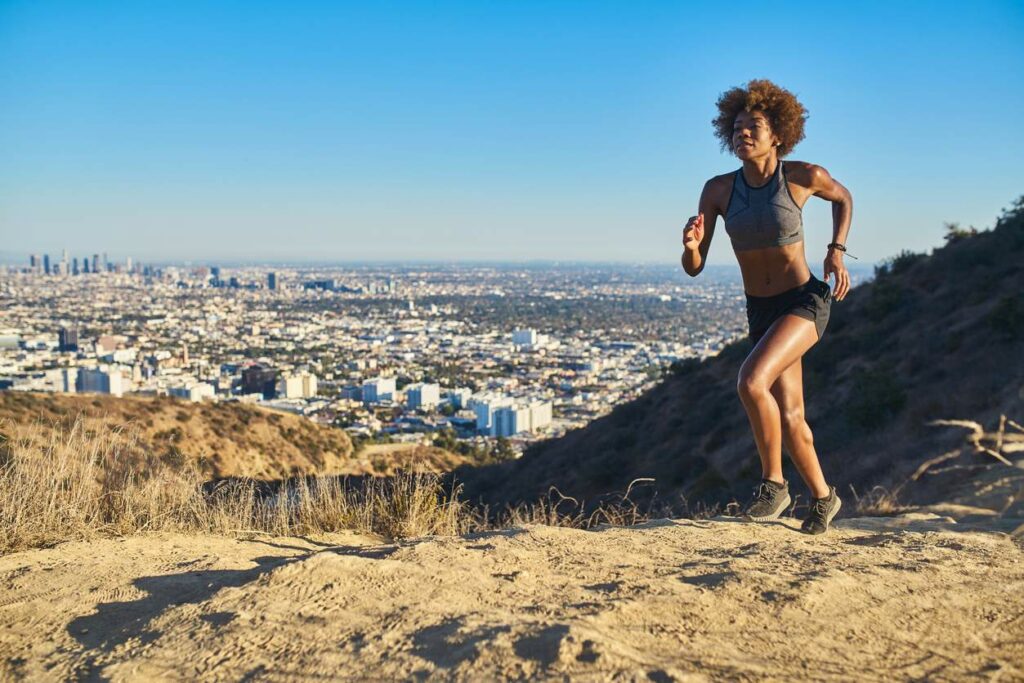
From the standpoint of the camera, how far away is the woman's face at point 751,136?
12.4 ft

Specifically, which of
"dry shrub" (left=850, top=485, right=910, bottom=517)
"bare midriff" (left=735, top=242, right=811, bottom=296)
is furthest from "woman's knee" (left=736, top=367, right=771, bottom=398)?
"dry shrub" (left=850, top=485, right=910, bottom=517)

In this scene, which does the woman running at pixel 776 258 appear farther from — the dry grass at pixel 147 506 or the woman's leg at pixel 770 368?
the dry grass at pixel 147 506

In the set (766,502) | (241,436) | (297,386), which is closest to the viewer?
(766,502)

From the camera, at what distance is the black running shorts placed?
12.2 ft

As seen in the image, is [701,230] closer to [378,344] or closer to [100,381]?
[100,381]

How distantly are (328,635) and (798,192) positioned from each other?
111 inches

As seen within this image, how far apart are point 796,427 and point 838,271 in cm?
75

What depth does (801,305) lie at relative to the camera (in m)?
3.72

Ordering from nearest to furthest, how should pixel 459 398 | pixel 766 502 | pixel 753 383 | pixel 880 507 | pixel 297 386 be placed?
pixel 753 383, pixel 766 502, pixel 880 507, pixel 459 398, pixel 297 386

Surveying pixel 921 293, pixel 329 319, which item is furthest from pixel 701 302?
pixel 921 293

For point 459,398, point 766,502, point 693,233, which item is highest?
point 693,233

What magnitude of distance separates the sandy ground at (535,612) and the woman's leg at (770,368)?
20.6 inches

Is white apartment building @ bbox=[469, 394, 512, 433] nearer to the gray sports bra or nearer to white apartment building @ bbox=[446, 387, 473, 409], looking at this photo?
white apartment building @ bbox=[446, 387, 473, 409]

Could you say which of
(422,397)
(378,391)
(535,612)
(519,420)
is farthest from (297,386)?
(535,612)
